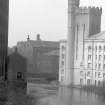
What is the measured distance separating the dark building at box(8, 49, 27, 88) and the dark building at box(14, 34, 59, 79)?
7cm

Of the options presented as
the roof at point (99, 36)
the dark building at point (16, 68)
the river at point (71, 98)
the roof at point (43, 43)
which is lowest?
the river at point (71, 98)

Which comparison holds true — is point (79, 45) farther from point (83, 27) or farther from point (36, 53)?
point (36, 53)

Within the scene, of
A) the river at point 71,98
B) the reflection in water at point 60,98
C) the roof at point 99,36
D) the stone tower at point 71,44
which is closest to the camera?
the reflection in water at point 60,98

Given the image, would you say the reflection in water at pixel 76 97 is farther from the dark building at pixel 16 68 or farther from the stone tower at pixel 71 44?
the dark building at pixel 16 68

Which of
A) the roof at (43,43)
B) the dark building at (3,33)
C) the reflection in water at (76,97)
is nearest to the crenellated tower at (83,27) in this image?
the reflection in water at (76,97)

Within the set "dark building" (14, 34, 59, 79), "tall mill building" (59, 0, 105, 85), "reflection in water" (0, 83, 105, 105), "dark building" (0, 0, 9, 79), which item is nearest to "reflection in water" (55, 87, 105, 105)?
"reflection in water" (0, 83, 105, 105)

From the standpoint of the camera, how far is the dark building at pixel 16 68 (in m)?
4.38

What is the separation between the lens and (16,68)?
14.5 feet

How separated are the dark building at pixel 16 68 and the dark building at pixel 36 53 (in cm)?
7

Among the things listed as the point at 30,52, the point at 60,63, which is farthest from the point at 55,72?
the point at 30,52

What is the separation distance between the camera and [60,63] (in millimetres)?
4691

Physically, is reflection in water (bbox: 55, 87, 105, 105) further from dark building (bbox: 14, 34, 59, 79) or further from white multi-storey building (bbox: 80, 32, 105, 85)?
dark building (bbox: 14, 34, 59, 79)

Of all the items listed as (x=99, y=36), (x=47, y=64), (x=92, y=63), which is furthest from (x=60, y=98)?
(x=99, y=36)

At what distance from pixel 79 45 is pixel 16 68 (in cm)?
102
